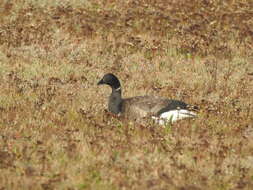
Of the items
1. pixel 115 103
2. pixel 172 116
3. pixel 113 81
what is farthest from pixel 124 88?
pixel 172 116

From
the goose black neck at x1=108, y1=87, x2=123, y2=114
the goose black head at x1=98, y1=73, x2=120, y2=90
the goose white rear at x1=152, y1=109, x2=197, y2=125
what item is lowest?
the goose white rear at x1=152, y1=109, x2=197, y2=125

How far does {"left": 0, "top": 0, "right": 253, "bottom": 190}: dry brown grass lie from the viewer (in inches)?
378

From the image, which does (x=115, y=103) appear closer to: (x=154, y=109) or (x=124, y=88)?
(x=154, y=109)

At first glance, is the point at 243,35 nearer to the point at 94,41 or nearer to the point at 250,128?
the point at 94,41

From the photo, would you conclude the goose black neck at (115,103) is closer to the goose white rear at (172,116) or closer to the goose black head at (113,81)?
the goose black head at (113,81)

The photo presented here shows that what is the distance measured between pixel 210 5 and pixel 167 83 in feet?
39.5

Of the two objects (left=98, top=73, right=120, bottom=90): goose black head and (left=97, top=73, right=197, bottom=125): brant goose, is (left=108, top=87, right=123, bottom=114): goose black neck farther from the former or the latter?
(left=98, top=73, right=120, bottom=90): goose black head

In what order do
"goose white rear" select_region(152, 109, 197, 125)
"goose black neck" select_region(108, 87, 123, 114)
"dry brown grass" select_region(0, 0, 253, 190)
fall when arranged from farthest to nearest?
"goose black neck" select_region(108, 87, 123, 114)
"goose white rear" select_region(152, 109, 197, 125)
"dry brown grass" select_region(0, 0, 253, 190)

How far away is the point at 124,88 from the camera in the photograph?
1719cm

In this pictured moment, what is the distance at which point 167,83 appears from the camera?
18.1 m

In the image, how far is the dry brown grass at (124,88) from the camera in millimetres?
9602

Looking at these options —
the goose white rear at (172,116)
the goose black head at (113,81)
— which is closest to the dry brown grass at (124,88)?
the goose white rear at (172,116)

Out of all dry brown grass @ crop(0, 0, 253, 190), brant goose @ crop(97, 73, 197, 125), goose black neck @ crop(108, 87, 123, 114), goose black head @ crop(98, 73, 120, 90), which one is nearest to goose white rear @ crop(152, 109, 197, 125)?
brant goose @ crop(97, 73, 197, 125)

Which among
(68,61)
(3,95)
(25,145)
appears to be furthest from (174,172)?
(68,61)
